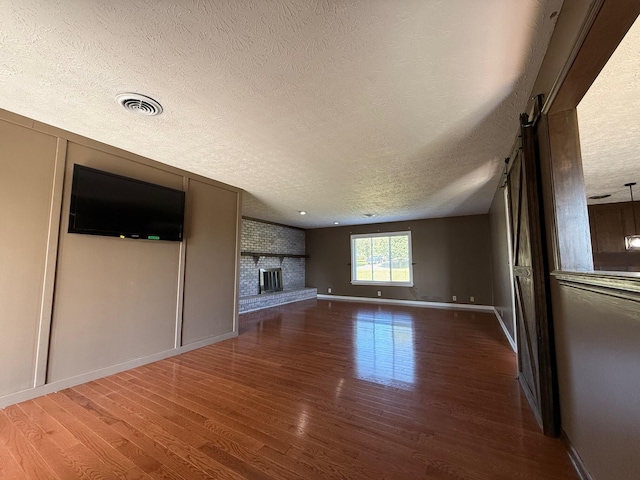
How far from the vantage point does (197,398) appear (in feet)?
7.47

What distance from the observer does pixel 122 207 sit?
108 inches

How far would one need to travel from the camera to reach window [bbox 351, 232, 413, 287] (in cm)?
737

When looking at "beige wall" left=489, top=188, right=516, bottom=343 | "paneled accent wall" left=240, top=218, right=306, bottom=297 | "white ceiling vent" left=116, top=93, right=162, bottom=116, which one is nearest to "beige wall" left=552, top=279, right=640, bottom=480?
"beige wall" left=489, top=188, right=516, bottom=343

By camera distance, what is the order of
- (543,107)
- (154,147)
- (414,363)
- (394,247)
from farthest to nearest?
1. (394,247)
2. (414,363)
3. (154,147)
4. (543,107)

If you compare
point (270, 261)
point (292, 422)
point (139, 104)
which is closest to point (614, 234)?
point (292, 422)

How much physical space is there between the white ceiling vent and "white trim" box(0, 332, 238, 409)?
8.26 feet

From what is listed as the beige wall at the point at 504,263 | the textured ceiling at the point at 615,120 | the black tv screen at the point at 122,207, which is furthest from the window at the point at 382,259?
the black tv screen at the point at 122,207

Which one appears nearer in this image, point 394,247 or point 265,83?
point 265,83

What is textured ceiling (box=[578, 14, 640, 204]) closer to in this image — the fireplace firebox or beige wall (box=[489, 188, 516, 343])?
beige wall (box=[489, 188, 516, 343])

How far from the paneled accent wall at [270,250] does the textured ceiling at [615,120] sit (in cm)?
634

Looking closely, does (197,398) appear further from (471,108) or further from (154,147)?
(471,108)

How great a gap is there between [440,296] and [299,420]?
5.92m

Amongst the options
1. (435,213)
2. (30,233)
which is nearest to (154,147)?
(30,233)

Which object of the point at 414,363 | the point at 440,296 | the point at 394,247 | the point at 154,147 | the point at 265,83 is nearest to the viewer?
the point at 265,83
